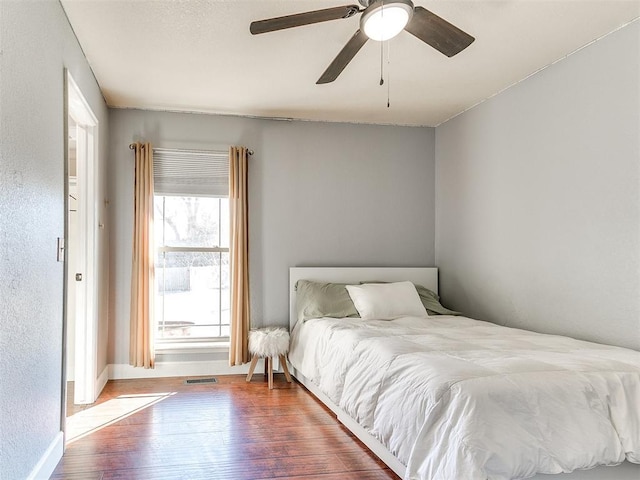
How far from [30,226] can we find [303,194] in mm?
3027

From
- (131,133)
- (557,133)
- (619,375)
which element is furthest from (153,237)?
(619,375)

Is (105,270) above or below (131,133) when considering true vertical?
below

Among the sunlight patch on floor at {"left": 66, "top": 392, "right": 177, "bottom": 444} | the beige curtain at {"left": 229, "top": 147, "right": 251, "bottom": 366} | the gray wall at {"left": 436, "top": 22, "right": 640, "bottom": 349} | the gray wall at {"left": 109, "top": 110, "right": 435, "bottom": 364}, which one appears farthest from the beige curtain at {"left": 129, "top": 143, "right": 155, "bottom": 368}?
the gray wall at {"left": 436, "top": 22, "right": 640, "bottom": 349}

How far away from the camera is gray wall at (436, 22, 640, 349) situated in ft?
9.82

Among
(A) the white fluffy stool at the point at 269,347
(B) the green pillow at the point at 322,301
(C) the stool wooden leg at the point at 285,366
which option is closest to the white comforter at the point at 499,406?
(B) the green pillow at the point at 322,301

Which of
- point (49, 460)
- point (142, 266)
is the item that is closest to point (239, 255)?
point (142, 266)

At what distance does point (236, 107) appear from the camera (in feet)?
15.2

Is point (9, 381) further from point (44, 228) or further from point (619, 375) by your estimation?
point (619, 375)

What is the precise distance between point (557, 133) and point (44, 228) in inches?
126

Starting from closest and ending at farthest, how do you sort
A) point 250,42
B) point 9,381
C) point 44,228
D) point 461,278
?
point 9,381 → point 44,228 → point 250,42 → point 461,278

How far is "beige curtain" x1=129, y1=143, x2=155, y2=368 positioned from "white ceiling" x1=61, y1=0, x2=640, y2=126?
0.58 metres

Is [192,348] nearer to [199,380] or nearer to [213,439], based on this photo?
[199,380]

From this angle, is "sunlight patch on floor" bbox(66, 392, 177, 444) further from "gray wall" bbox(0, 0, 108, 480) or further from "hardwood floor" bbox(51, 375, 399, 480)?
"gray wall" bbox(0, 0, 108, 480)

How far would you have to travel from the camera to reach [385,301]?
4.34 meters
